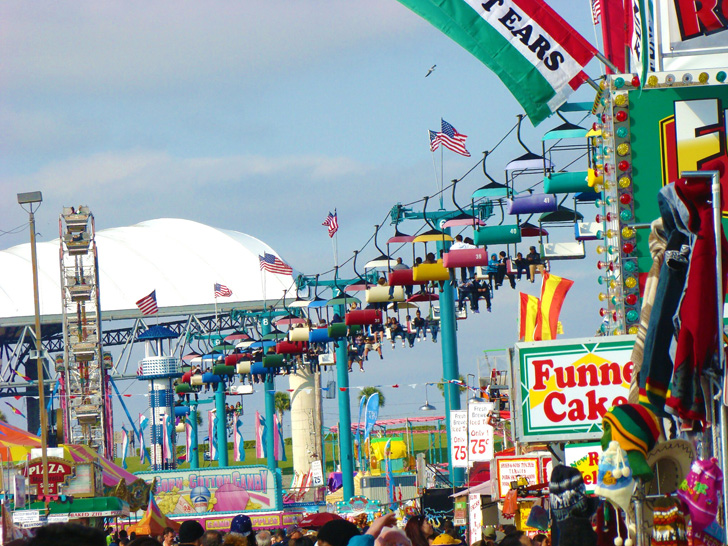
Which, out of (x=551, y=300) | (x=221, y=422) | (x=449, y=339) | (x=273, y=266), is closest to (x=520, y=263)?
(x=551, y=300)

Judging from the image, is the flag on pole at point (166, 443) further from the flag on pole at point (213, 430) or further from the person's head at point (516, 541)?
the person's head at point (516, 541)

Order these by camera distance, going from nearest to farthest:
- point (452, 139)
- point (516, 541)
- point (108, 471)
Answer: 1. point (516, 541)
2. point (452, 139)
3. point (108, 471)

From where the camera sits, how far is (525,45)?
9.38m

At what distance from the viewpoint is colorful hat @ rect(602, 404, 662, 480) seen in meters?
5.93

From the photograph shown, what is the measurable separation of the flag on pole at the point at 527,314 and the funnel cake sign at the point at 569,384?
10.0 m

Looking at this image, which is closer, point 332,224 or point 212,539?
point 212,539

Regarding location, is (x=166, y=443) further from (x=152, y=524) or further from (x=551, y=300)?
(x=551, y=300)

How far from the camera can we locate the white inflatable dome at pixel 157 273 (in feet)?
264

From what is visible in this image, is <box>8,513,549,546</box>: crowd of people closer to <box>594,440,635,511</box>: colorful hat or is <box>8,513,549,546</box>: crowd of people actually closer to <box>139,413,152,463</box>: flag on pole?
<box>594,440,635,511</box>: colorful hat

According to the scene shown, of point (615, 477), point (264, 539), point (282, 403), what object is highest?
point (615, 477)

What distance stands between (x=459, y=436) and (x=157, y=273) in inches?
2512

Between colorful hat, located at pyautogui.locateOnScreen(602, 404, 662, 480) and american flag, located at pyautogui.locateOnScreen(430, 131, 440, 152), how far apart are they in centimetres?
1799

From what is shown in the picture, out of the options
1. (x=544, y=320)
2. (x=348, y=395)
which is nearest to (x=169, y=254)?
(x=348, y=395)

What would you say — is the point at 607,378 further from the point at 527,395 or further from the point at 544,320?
the point at 544,320
